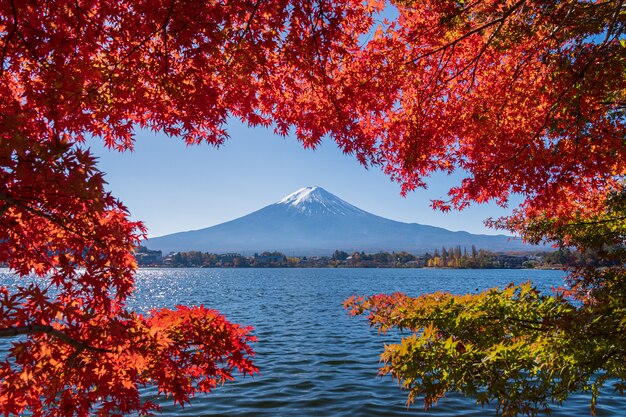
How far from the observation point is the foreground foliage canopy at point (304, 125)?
4.02m

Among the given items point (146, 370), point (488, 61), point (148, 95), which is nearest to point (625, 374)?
point (488, 61)

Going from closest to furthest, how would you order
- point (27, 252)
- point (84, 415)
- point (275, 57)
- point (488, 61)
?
point (27, 252) < point (84, 415) < point (275, 57) < point (488, 61)

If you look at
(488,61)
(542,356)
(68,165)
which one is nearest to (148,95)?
(68,165)

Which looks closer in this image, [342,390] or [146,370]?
[146,370]

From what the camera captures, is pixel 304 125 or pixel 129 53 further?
pixel 304 125

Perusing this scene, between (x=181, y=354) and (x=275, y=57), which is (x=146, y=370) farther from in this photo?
(x=275, y=57)

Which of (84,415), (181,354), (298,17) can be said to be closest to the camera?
(84,415)

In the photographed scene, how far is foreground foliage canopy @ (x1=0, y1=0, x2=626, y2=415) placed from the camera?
13.2ft

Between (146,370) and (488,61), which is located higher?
(488,61)

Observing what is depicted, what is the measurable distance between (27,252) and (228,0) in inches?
138

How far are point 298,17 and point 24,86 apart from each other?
319 cm

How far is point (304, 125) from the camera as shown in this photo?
7.08 meters

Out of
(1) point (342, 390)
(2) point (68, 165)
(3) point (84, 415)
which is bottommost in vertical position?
(1) point (342, 390)

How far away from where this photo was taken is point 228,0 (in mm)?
5074
